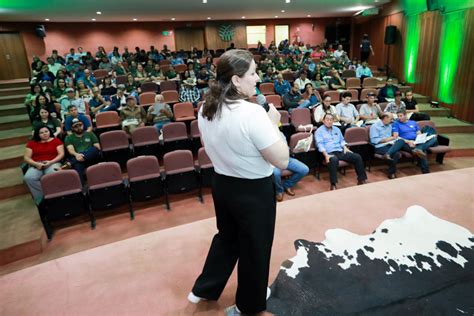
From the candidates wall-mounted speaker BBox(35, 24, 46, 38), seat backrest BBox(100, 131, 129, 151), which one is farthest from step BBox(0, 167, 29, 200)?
wall-mounted speaker BBox(35, 24, 46, 38)

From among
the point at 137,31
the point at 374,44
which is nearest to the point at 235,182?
the point at 374,44

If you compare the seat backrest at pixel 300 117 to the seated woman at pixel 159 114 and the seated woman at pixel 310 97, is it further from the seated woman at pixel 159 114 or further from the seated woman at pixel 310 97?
the seated woman at pixel 159 114

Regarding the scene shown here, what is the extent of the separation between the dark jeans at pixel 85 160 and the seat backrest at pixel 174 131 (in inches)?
41.5

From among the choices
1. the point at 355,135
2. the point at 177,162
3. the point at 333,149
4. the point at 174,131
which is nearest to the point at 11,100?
the point at 174,131

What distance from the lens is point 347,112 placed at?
5.45m

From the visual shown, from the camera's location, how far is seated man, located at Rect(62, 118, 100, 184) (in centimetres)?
416

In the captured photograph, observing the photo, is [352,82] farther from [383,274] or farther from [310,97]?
[383,274]

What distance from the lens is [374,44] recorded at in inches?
512

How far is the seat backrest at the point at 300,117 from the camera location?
545 centimetres

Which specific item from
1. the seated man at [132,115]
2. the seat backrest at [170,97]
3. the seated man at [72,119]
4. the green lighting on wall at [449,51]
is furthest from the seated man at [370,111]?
the seated man at [72,119]

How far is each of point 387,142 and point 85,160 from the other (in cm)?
460

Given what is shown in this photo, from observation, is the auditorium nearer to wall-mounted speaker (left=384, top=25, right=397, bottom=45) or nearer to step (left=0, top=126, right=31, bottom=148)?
step (left=0, top=126, right=31, bottom=148)

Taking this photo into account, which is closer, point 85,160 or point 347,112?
point 85,160

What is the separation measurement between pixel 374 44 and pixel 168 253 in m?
13.9
